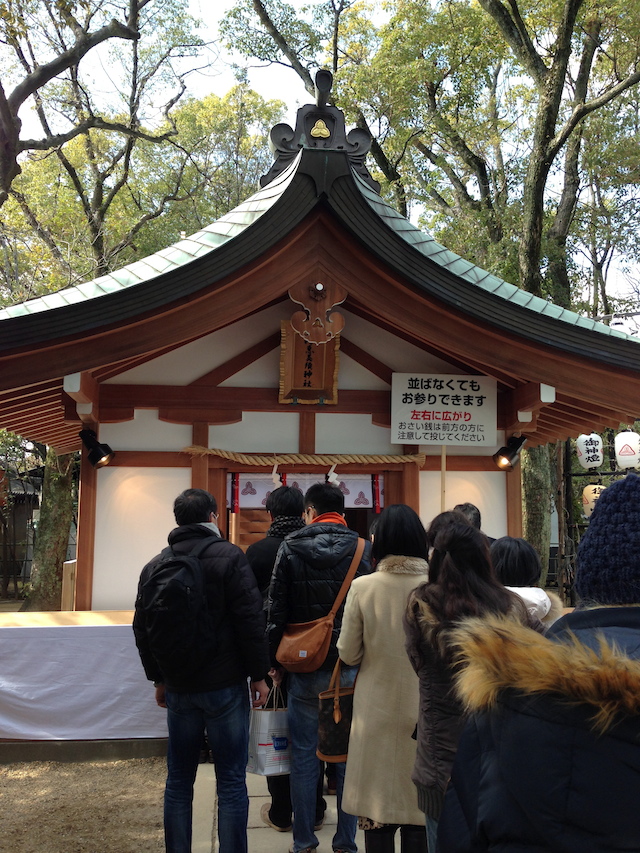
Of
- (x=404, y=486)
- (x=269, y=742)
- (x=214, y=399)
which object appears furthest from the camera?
(x=404, y=486)

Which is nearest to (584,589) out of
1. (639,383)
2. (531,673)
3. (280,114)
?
(531,673)

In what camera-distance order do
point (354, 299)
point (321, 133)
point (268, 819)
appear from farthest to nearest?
1. point (354, 299)
2. point (321, 133)
3. point (268, 819)

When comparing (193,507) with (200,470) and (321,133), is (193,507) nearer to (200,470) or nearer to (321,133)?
(200,470)

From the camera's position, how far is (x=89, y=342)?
5.91 metres

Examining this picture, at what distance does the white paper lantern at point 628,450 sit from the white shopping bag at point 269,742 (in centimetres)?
1105

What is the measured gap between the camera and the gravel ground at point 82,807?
4305mm

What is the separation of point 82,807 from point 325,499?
2872 mm

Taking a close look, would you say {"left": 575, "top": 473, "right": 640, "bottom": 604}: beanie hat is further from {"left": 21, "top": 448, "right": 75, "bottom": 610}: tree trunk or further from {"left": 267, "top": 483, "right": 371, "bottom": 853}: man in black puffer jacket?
{"left": 21, "top": 448, "right": 75, "bottom": 610}: tree trunk

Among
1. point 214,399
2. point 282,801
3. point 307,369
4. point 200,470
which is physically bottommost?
point 282,801

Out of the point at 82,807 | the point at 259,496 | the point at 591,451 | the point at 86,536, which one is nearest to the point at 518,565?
the point at 82,807

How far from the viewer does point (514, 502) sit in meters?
7.61

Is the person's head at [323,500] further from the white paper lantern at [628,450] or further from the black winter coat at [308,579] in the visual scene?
the white paper lantern at [628,450]

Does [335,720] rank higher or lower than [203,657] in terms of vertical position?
lower

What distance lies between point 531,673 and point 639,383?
5751 millimetres
